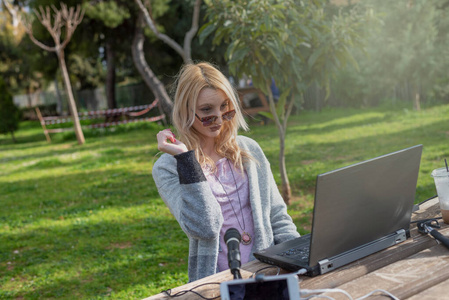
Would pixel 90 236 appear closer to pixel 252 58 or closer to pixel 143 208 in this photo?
pixel 143 208

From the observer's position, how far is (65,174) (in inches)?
424

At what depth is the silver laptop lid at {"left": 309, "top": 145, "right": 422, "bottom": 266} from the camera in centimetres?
158

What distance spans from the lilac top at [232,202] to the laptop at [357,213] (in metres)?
0.52

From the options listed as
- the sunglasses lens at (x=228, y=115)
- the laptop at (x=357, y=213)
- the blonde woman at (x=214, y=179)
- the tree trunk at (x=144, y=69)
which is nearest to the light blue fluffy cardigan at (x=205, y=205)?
the blonde woman at (x=214, y=179)

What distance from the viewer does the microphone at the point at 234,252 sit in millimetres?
1548

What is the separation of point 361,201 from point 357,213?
46mm

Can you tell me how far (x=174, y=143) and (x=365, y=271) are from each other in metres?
1.08

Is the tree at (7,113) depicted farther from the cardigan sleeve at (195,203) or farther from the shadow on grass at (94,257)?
the cardigan sleeve at (195,203)

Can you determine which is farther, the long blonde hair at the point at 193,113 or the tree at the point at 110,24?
the tree at the point at 110,24

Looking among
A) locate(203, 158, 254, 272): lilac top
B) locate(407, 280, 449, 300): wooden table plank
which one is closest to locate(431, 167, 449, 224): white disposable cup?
locate(407, 280, 449, 300): wooden table plank

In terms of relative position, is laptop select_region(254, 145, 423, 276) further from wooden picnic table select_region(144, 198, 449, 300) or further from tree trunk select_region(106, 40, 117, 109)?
tree trunk select_region(106, 40, 117, 109)

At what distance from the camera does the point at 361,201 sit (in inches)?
66.4

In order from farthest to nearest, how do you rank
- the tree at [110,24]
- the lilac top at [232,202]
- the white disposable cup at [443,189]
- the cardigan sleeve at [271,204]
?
the tree at [110,24] → the cardigan sleeve at [271,204] → the lilac top at [232,202] → the white disposable cup at [443,189]

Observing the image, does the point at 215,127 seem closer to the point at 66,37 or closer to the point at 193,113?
the point at 193,113
